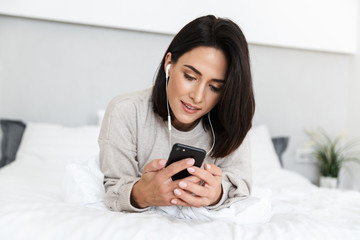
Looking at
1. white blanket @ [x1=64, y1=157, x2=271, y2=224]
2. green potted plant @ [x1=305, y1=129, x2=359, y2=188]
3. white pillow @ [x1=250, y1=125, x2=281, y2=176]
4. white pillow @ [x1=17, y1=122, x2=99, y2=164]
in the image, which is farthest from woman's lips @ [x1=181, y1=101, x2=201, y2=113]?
green potted plant @ [x1=305, y1=129, x2=359, y2=188]

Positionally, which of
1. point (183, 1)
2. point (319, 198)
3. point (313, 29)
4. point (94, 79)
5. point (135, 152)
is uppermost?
point (183, 1)

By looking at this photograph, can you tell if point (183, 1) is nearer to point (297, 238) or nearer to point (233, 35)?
point (233, 35)

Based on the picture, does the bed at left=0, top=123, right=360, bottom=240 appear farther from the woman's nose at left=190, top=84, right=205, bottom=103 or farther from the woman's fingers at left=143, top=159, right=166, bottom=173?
the woman's nose at left=190, top=84, right=205, bottom=103

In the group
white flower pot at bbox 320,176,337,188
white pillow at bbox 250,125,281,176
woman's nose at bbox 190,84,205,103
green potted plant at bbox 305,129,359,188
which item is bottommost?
white flower pot at bbox 320,176,337,188

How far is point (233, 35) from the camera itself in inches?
42.9

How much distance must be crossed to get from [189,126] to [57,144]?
1.01 m

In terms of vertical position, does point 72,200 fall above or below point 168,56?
below

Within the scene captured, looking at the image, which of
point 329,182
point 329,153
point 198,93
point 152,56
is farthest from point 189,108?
point 329,153

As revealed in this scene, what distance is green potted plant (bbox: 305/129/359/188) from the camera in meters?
2.77

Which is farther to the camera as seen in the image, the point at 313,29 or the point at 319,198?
the point at 313,29

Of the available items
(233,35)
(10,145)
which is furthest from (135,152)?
(10,145)

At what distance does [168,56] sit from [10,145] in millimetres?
1434

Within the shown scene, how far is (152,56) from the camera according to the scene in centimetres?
249

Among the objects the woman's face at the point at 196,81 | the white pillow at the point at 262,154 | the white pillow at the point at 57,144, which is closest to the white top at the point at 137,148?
the woman's face at the point at 196,81
